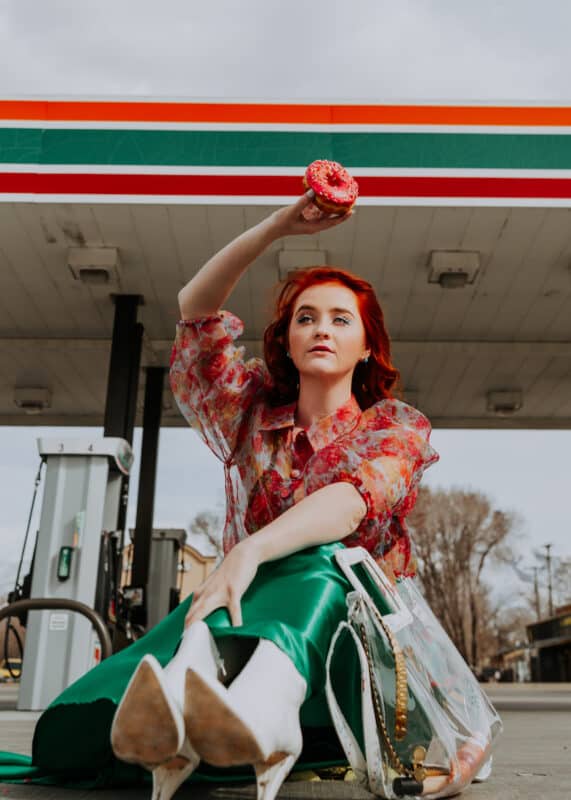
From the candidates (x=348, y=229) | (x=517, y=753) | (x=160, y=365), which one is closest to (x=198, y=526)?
(x=160, y=365)

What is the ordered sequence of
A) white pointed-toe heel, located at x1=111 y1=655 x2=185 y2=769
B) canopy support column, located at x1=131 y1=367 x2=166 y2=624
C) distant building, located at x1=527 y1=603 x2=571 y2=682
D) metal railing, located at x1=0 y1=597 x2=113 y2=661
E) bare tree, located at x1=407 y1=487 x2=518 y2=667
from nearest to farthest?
white pointed-toe heel, located at x1=111 y1=655 x2=185 y2=769 → metal railing, located at x1=0 y1=597 x2=113 y2=661 → canopy support column, located at x1=131 y1=367 x2=166 y2=624 → distant building, located at x1=527 y1=603 x2=571 y2=682 → bare tree, located at x1=407 y1=487 x2=518 y2=667

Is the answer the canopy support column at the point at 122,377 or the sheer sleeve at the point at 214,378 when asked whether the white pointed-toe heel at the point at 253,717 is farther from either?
the canopy support column at the point at 122,377

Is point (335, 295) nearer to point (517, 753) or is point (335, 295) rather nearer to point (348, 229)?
point (517, 753)

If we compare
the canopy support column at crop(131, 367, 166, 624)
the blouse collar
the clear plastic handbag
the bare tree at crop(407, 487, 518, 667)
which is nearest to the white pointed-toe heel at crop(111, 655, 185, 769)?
→ the clear plastic handbag

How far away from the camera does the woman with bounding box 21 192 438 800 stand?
3.11 feet

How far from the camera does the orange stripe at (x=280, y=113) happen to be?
16.1 ft

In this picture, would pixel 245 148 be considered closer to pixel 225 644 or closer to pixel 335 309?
pixel 335 309

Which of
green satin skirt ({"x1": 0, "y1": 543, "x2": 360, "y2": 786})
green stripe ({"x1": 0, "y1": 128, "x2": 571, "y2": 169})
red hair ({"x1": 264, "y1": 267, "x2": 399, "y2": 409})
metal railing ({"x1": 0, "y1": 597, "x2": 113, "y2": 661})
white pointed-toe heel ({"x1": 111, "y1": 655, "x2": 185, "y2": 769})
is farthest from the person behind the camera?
green stripe ({"x1": 0, "y1": 128, "x2": 571, "y2": 169})

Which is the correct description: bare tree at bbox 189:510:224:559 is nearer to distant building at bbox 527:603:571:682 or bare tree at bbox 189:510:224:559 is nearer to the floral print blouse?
distant building at bbox 527:603:571:682

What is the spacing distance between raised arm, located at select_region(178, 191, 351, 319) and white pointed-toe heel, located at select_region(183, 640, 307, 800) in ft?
2.73

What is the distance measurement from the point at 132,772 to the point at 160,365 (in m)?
6.75

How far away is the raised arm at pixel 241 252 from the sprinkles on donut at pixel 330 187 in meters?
0.02

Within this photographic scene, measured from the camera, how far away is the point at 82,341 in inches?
284

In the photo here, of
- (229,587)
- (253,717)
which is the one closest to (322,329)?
(229,587)
